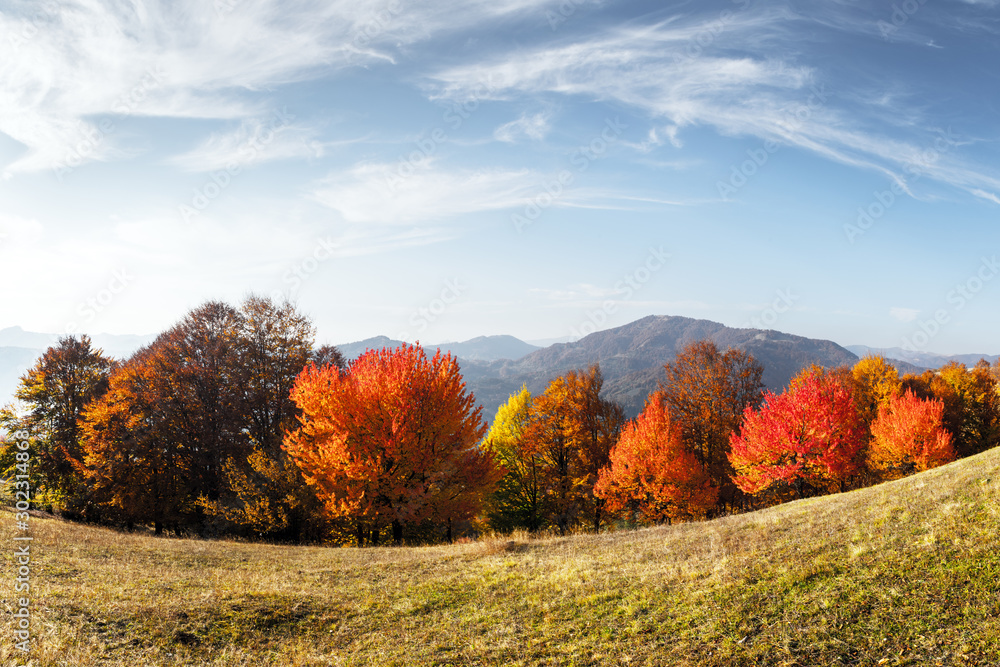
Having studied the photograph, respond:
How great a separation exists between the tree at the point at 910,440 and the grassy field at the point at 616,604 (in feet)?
105

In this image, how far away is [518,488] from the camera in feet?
139

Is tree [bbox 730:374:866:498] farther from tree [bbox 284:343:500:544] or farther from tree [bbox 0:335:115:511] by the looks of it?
tree [bbox 0:335:115:511]

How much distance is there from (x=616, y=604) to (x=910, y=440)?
43.4 meters

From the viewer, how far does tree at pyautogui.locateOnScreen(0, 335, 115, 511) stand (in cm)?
3391

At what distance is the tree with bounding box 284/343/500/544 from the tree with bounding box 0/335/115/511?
21.4 metres

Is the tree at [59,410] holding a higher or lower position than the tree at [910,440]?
higher

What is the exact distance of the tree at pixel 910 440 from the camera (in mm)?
38344

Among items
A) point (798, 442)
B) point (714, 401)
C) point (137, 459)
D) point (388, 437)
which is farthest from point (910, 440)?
point (137, 459)

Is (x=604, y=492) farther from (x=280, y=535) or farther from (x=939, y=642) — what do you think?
(x=939, y=642)

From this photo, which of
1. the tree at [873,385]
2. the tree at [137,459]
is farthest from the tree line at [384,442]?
the tree at [873,385]

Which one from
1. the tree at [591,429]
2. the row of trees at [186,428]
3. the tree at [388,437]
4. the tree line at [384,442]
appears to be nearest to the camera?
the tree at [388,437]

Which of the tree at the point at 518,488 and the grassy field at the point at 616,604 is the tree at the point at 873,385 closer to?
the tree at the point at 518,488

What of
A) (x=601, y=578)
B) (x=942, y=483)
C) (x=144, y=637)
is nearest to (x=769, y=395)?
(x=942, y=483)

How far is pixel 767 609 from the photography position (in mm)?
8648
